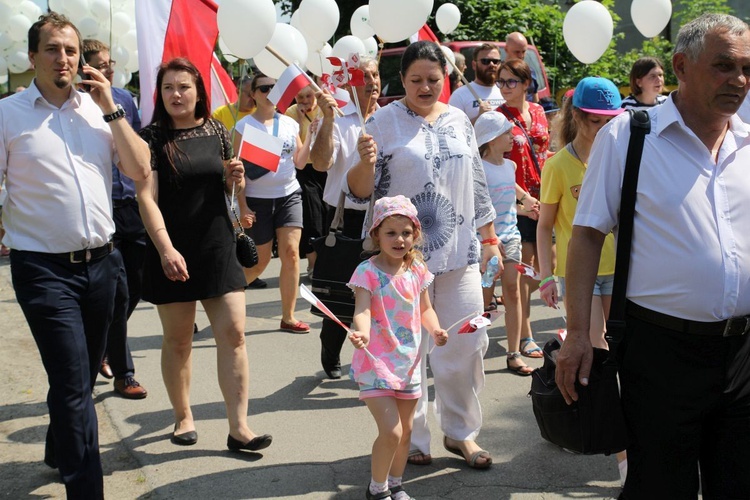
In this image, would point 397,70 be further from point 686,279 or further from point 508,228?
point 686,279

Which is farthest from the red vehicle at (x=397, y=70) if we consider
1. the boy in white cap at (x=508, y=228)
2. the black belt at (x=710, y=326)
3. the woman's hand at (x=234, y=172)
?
the black belt at (x=710, y=326)

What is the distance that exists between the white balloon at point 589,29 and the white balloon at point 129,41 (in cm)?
568

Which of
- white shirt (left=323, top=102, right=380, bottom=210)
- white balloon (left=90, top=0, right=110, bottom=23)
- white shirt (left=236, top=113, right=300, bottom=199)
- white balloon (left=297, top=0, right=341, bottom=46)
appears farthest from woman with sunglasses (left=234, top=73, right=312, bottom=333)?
white balloon (left=90, top=0, right=110, bottom=23)

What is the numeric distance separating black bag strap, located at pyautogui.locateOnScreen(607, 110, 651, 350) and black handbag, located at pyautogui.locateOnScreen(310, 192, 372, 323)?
228cm

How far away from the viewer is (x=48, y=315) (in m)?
4.04

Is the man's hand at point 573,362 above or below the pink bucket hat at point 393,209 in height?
below

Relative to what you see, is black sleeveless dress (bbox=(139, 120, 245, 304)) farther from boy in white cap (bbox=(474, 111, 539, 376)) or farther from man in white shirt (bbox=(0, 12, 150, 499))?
boy in white cap (bbox=(474, 111, 539, 376))

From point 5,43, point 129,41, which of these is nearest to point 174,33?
point 129,41

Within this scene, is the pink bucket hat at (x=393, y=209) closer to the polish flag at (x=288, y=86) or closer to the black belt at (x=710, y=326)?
the black belt at (x=710, y=326)

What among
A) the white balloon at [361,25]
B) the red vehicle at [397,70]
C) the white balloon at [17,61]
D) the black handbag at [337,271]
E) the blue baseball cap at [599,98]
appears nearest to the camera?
the blue baseball cap at [599,98]

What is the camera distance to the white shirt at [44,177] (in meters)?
4.10

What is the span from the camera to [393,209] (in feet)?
13.8

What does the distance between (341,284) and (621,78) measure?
16.5m

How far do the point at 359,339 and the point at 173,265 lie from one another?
3.85 feet
